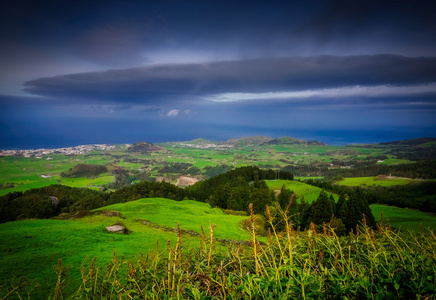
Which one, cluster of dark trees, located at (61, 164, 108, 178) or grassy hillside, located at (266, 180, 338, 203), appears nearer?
grassy hillside, located at (266, 180, 338, 203)

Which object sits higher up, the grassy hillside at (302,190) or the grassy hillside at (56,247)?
the grassy hillside at (56,247)

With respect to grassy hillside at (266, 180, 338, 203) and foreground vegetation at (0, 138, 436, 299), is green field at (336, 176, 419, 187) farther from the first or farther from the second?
grassy hillside at (266, 180, 338, 203)

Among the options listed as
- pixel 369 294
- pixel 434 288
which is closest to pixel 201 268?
pixel 369 294

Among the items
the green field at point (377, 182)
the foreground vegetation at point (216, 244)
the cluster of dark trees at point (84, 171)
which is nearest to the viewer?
the foreground vegetation at point (216, 244)

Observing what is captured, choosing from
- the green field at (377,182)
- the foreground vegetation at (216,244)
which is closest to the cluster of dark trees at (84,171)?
the foreground vegetation at (216,244)

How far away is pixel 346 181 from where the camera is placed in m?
101

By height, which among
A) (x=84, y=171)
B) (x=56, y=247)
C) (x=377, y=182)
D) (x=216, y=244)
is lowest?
(x=377, y=182)

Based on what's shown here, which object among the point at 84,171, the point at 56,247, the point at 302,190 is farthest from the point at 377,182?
the point at 84,171

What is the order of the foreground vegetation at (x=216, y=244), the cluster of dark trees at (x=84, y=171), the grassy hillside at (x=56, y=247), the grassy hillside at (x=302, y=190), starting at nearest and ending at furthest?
the foreground vegetation at (x=216, y=244)
the grassy hillside at (x=56, y=247)
the grassy hillside at (x=302, y=190)
the cluster of dark trees at (x=84, y=171)

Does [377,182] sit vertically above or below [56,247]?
below

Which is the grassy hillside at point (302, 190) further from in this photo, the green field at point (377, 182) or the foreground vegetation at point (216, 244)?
the green field at point (377, 182)

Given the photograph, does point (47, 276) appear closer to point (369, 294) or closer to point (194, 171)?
point (369, 294)

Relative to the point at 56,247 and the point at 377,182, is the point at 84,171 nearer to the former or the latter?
the point at 56,247

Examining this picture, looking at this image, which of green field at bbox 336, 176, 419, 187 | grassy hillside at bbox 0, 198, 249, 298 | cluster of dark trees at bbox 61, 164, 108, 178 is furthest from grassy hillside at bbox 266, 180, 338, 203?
cluster of dark trees at bbox 61, 164, 108, 178
